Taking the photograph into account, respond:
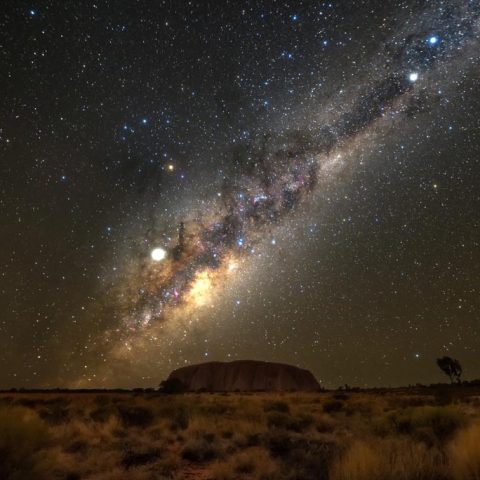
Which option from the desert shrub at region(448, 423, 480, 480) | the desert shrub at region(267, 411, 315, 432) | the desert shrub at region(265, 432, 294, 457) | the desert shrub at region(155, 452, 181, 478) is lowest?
the desert shrub at region(267, 411, 315, 432)

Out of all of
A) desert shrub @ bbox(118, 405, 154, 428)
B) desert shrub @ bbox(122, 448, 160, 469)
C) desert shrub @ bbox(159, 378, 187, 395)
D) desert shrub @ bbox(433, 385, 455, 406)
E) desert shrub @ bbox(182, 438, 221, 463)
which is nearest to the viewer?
desert shrub @ bbox(122, 448, 160, 469)

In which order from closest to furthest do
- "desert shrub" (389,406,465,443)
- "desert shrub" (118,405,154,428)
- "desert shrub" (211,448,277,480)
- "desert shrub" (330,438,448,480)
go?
1. "desert shrub" (330,438,448,480)
2. "desert shrub" (211,448,277,480)
3. "desert shrub" (389,406,465,443)
4. "desert shrub" (118,405,154,428)

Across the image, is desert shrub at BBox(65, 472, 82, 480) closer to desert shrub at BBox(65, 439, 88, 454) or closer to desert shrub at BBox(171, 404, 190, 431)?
desert shrub at BBox(65, 439, 88, 454)

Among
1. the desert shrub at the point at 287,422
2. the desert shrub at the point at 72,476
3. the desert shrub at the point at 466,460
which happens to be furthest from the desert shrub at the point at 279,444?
the desert shrub at the point at 72,476

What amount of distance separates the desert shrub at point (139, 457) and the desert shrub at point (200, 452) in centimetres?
77

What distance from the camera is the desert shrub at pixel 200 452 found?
1023 centimetres

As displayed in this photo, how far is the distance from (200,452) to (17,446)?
4.41m

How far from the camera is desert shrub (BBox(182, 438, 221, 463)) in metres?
10.2

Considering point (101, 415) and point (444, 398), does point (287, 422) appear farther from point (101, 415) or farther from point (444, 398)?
point (444, 398)

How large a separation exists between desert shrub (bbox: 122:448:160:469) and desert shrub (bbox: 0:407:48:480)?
206 cm

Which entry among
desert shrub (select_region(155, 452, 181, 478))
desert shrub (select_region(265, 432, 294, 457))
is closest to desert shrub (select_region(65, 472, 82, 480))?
desert shrub (select_region(155, 452, 181, 478))

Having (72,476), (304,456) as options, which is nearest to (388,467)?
(304,456)

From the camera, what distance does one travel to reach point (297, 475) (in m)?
7.76

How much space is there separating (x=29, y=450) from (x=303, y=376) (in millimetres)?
105093
